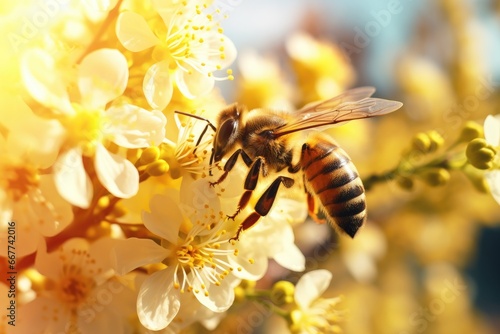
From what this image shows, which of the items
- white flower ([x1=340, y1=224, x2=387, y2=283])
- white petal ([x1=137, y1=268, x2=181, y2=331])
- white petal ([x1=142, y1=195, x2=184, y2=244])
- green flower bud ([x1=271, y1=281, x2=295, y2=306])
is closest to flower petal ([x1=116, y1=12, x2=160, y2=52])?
white petal ([x1=142, y1=195, x2=184, y2=244])

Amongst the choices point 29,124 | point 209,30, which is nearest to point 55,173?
point 29,124

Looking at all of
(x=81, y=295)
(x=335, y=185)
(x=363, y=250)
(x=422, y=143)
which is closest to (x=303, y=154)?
(x=335, y=185)

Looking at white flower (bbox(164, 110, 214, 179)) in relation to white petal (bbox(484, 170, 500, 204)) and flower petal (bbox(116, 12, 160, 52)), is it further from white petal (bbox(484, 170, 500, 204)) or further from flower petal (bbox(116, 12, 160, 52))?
white petal (bbox(484, 170, 500, 204))

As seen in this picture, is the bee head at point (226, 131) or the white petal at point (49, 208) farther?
the bee head at point (226, 131)

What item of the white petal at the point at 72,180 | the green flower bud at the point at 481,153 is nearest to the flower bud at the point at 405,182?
the green flower bud at the point at 481,153

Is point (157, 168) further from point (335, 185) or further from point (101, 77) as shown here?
point (335, 185)

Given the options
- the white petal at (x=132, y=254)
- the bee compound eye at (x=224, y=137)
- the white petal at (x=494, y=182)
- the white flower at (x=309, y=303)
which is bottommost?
the white flower at (x=309, y=303)

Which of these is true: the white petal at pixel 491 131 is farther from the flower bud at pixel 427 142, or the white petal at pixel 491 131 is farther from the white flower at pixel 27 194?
the white flower at pixel 27 194
